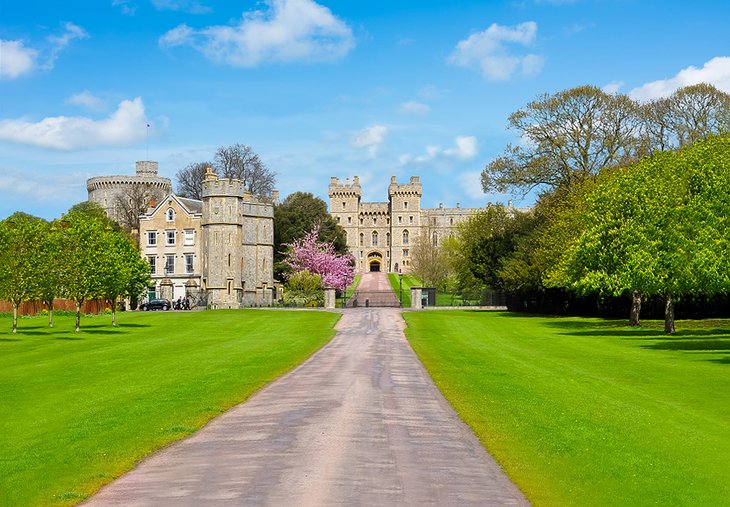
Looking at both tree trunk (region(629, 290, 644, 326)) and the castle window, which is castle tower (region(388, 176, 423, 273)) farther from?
tree trunk (region(629, 290, 644, 326))

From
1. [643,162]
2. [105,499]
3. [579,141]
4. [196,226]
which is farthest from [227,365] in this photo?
[196,226]

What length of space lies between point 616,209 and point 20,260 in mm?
33449

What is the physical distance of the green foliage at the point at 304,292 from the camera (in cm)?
8594

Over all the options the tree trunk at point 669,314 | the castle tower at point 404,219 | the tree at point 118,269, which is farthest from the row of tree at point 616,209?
the castle tower at point 404,219

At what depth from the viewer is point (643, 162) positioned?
51.1 meters

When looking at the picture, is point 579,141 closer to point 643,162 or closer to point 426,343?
point 643,162

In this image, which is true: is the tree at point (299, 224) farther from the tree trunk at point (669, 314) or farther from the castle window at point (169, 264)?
the tree trunk at point (669, 314)

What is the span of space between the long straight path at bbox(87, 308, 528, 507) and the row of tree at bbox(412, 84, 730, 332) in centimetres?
2334

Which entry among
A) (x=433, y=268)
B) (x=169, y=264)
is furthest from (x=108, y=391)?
(x=433, y=268)

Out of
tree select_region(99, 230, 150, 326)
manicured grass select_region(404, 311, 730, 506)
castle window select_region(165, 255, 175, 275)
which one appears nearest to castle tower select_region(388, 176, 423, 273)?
castle window select_region(165, 255, 175, 275)

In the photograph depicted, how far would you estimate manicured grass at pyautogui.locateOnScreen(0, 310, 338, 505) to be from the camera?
13500 millimetres

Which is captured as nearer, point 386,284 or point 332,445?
point 332,445

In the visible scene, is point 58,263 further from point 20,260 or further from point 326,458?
point 326,458

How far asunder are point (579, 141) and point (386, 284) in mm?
73866
